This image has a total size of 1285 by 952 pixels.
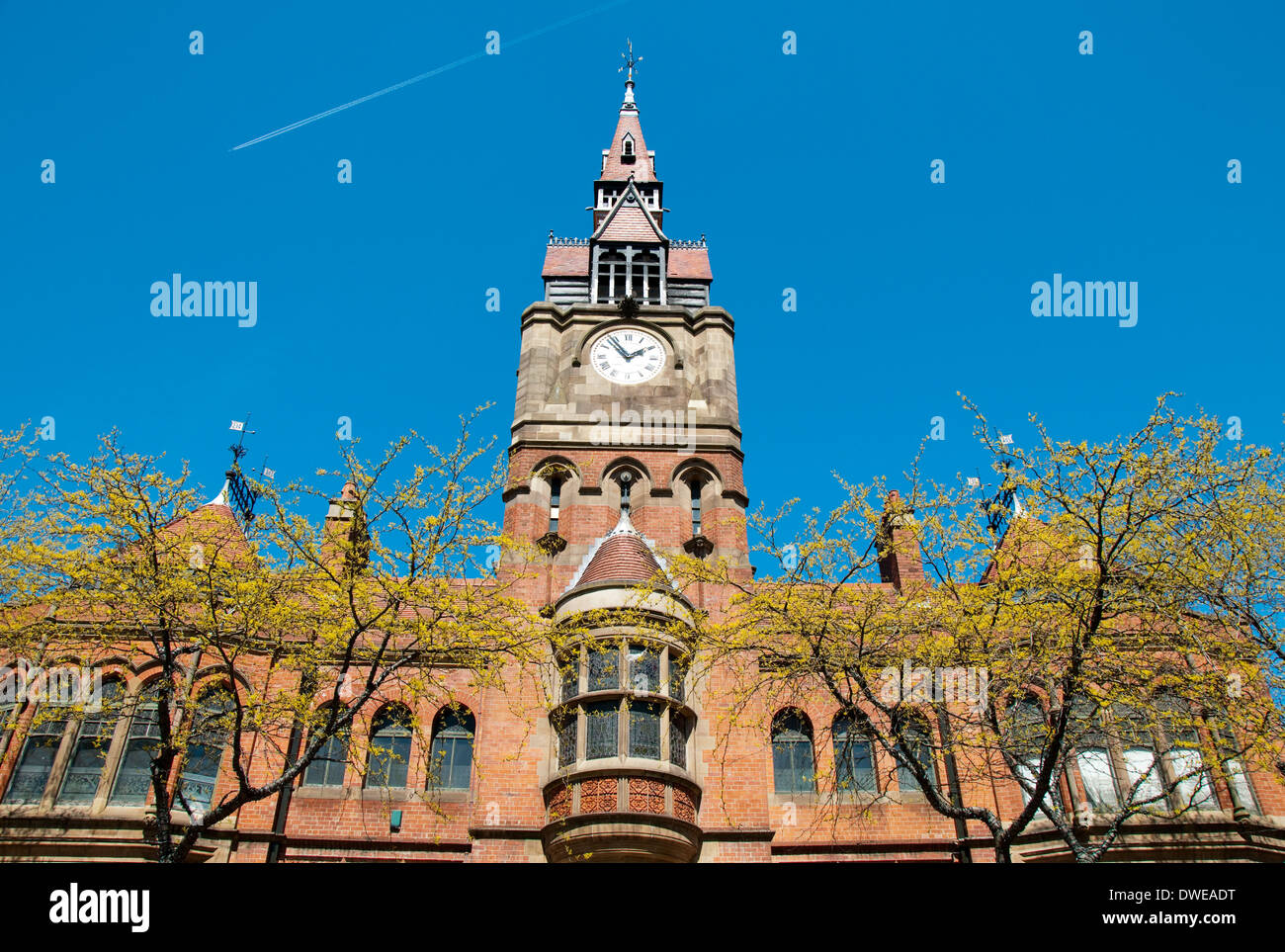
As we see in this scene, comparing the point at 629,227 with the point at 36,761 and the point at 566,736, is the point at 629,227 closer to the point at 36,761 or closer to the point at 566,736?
the point at 566,736

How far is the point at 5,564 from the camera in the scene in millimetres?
18391

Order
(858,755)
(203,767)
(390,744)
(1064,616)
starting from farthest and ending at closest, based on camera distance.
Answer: (858,755)
(390,744)
(203,767)
(1064,616)

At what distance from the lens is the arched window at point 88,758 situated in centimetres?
2025

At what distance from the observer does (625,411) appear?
30.2 metres

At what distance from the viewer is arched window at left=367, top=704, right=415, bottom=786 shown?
71.5 ft

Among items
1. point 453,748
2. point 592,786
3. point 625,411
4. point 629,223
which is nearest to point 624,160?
point 629,223

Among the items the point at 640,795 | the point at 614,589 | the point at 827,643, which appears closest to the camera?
the point at 827,643

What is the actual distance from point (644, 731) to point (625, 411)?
11416 mm

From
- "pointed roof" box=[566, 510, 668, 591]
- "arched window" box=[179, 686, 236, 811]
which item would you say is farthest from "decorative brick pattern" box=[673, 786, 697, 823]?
"arched window" box=[179, 686, 236, 811]

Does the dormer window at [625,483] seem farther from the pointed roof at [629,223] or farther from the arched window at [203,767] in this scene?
the pointed roof at [629,223]

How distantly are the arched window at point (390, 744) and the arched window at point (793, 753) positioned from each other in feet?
25.3
